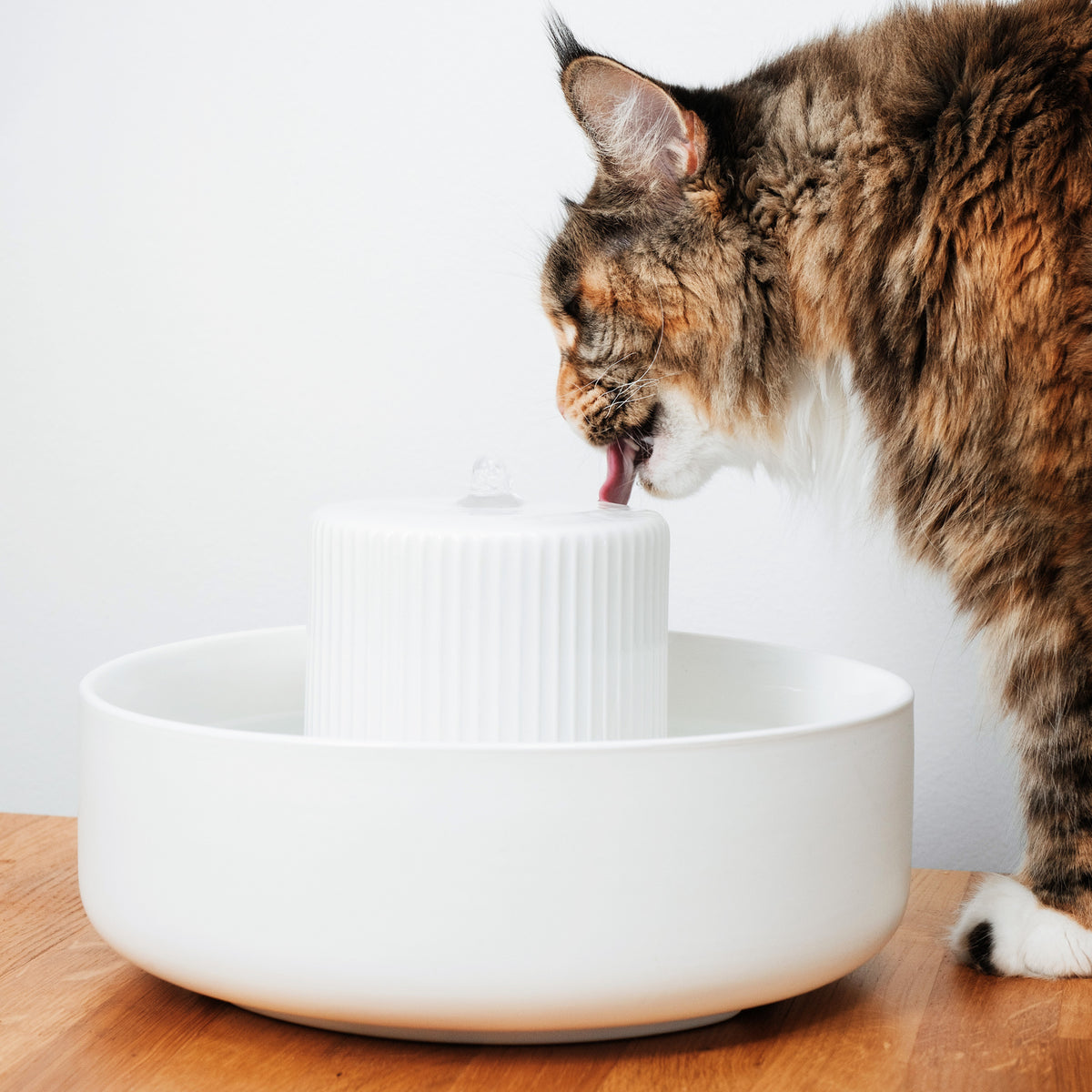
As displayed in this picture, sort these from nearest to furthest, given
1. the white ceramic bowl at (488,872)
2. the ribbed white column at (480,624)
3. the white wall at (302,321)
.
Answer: the white ceramic bowl at (488,872), the ribbed white column at (480,624), the white wall at (302,321)

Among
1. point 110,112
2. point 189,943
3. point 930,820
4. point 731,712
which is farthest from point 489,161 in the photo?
point 189,943

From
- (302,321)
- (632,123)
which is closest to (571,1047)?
(632,123)

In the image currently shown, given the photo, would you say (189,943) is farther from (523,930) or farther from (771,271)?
(771,271)

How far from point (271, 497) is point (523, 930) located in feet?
2.81

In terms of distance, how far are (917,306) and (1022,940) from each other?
15.8 inches

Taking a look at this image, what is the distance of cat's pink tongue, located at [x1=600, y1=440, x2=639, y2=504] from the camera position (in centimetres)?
100

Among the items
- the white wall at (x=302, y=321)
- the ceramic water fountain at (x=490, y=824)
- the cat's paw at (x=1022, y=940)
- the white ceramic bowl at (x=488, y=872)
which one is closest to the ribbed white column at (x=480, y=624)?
the ceramic water fountain at (x=490, y=824)

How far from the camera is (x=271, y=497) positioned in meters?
1.33

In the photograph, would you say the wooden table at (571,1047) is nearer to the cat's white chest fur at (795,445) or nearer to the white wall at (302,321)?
the cat's white chest fur at (795,445)

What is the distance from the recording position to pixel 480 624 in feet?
2.15

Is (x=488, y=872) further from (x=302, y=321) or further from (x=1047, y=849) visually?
(x=302, y=321)

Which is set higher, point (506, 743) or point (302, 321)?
point (302, 321)

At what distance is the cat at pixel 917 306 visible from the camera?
2.58 feet

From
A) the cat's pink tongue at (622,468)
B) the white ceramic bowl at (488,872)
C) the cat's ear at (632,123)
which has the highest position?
the cat's ear at (632,123)
